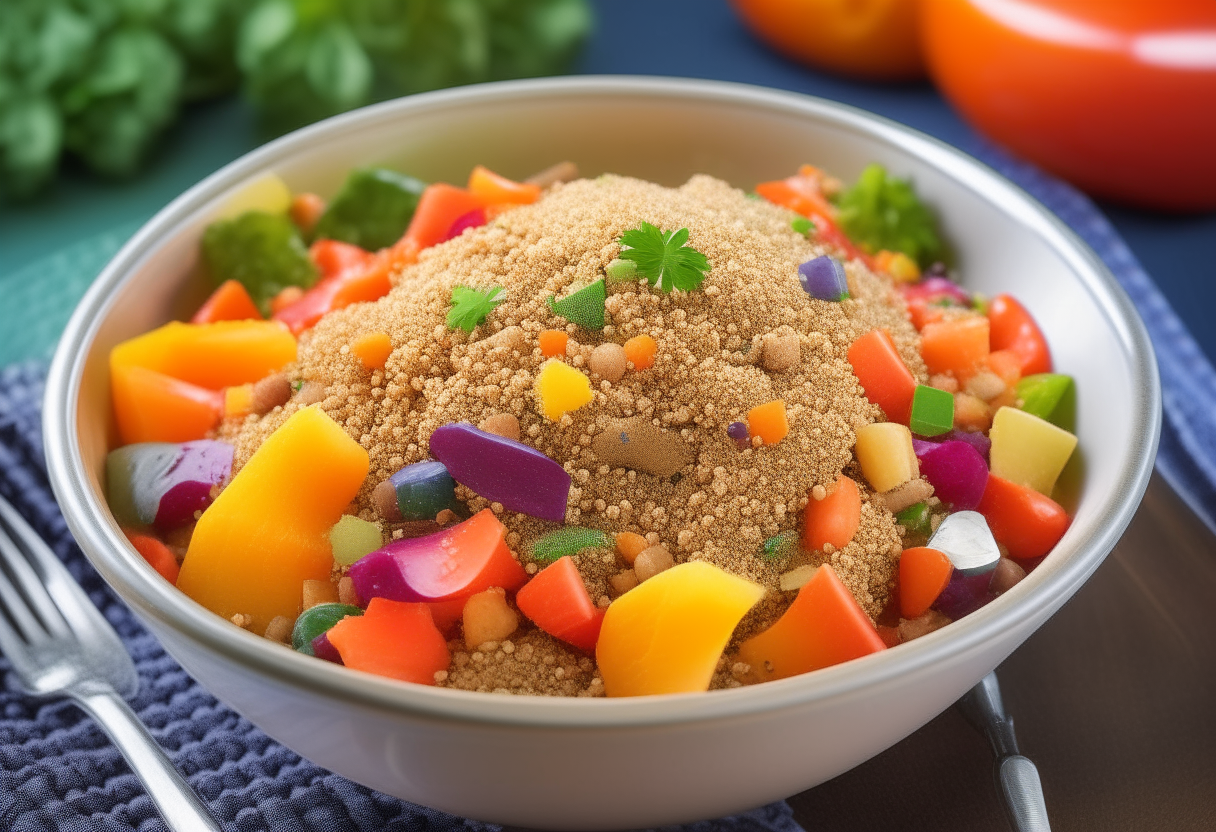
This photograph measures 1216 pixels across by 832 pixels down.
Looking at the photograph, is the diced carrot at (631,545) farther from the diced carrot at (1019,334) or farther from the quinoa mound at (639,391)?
the diced carrot at (1019,334)

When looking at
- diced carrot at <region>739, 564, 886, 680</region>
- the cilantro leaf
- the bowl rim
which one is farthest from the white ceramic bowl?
the cilantro leaf

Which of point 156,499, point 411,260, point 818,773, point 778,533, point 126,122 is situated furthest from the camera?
point 126,122

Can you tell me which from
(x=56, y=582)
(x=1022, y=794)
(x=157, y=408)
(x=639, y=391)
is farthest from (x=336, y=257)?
(x=1022, y=794)

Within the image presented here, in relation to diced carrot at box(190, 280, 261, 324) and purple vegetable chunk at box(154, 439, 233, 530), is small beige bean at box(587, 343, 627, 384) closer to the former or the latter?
purple vegetable chunk at box(154, 439, 233, 530)

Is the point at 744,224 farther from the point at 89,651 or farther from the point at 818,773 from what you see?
the point at 89,651

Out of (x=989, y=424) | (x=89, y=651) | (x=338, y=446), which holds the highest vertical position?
(x=338, y=446)

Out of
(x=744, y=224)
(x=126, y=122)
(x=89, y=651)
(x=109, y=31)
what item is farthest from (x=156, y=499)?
(x=109, y=31)

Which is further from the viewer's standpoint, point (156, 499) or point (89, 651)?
point (89, 651)

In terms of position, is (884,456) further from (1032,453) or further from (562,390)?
(562,390)
